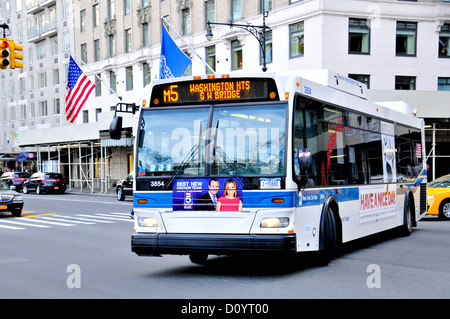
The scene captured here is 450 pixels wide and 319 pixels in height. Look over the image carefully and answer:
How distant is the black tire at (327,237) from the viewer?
9.83 metres

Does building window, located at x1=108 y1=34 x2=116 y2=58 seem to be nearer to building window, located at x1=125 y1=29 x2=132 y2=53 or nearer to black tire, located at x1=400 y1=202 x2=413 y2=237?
building window, located at x1=125 y1=29 x2=132 y2=53

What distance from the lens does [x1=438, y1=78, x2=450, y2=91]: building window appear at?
3322cm

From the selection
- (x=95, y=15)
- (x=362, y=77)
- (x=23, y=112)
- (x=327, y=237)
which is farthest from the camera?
(x=23, y=112)

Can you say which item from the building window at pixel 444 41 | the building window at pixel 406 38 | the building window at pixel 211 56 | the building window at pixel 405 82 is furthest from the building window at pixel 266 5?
the building window at pixel 444 41

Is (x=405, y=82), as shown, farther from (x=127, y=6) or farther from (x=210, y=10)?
(x=127, y=6)

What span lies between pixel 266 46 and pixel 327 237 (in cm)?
2640

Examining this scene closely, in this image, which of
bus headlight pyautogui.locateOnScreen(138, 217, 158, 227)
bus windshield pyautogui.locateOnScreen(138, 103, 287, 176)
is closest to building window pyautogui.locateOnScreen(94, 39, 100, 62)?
bus windshield pyautogui.locateOnScreen(138, 103, 287, 176)

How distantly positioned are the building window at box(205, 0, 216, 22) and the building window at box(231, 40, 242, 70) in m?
2.45

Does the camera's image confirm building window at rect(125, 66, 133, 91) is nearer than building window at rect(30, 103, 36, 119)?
Yes

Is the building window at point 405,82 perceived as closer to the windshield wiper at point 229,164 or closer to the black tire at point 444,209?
the black tire at point 444,209

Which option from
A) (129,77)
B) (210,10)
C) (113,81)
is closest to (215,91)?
(210,10)

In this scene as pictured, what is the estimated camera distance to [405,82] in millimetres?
32969
